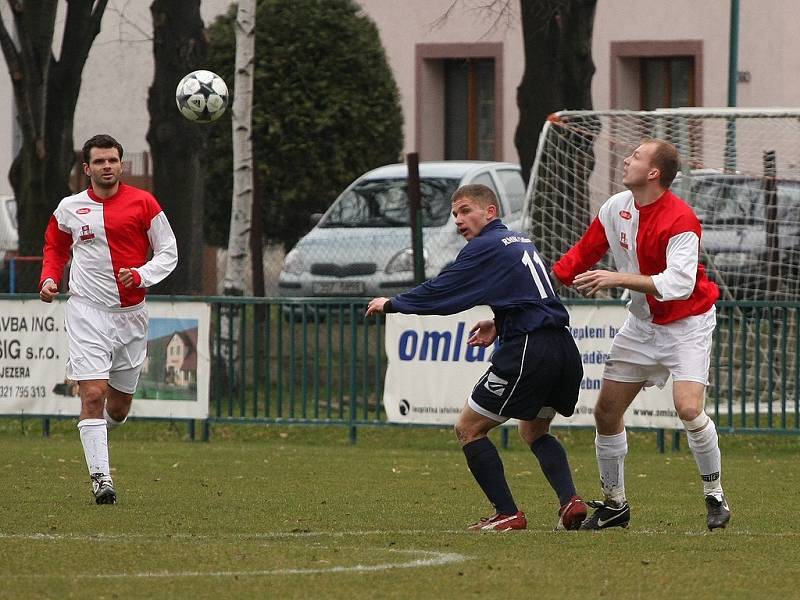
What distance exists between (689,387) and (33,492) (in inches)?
170

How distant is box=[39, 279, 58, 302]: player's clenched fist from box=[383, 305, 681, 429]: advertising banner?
15.4ft

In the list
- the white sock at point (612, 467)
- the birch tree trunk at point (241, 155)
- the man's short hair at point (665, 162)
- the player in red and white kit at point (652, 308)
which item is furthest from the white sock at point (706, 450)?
the birch tree trunk at point (241, 155)

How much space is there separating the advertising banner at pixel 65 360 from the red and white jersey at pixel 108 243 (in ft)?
14.5

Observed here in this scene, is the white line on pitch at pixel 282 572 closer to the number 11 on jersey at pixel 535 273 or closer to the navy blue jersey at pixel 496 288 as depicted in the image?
the navy blue jersey at pixel 496 288

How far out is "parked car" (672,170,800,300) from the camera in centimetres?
1764

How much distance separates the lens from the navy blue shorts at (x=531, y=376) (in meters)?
8.95

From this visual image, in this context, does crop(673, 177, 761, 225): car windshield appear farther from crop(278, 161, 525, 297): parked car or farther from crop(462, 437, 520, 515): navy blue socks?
crop(462, 437, 520, 515): navy blue socks

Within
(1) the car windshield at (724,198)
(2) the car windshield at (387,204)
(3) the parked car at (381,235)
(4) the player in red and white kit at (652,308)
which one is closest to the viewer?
(4) the player in red and white kit at (652,308)

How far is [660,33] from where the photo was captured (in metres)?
31.2

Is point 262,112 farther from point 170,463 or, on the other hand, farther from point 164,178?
point 170,463

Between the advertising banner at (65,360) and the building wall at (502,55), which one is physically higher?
the building wall at (502,55)

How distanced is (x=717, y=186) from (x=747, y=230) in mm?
517

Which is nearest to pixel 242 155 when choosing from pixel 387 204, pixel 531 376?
pixel 387 204

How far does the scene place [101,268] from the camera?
10695 mm
